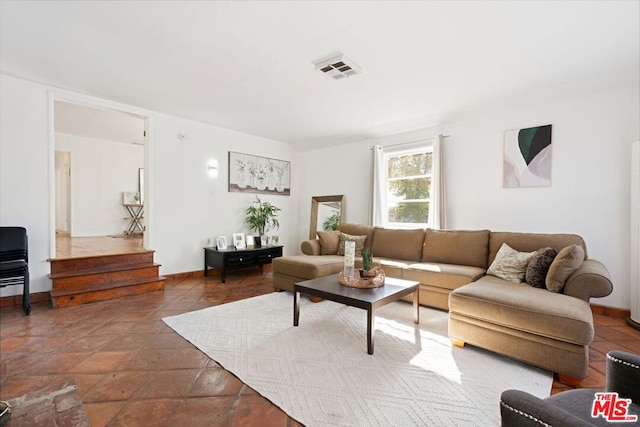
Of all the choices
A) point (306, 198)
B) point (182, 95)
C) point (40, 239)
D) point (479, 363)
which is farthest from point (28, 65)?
point (479, 363)

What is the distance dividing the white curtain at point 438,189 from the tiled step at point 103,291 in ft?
13.2

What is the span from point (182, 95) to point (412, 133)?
11.4 feet

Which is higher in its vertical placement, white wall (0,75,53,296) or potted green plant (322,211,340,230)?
white wall (0,75,53,296)

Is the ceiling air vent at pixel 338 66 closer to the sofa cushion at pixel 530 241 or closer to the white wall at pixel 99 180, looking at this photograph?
the sofa cushion at pixel 530 241

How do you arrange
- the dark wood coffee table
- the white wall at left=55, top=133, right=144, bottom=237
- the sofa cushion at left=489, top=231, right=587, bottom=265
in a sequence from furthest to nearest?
the white wall at left=55, top=133, right=144, bottom=237 → the sofa cushion at left=489, top=231, right=587, bottom=265 → the dark wood coffee table

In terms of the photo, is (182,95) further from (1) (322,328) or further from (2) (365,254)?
(1) (322,328)

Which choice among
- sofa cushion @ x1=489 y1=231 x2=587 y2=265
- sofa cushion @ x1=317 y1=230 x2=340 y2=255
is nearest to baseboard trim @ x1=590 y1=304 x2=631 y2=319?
sofa cushion @ x1=489 y1=231 x2=587 y2=265

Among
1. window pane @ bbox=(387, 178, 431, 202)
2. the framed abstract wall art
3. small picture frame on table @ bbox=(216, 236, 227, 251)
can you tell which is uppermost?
the framed abstract wall art

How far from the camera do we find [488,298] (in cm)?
224

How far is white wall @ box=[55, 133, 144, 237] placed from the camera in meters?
6.71

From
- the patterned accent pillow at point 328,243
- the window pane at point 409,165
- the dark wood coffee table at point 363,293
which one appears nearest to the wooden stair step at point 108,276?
the patterned accent pillow at point 328,243

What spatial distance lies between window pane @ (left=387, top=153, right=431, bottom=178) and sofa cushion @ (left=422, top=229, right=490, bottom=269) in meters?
1.21

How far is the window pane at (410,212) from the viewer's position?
15.6ft

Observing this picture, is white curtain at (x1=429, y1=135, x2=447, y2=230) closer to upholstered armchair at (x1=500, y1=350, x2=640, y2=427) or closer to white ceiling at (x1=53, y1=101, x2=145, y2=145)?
upholstered armchair at (x1=500, y1=350, x2=640, y2=427)
